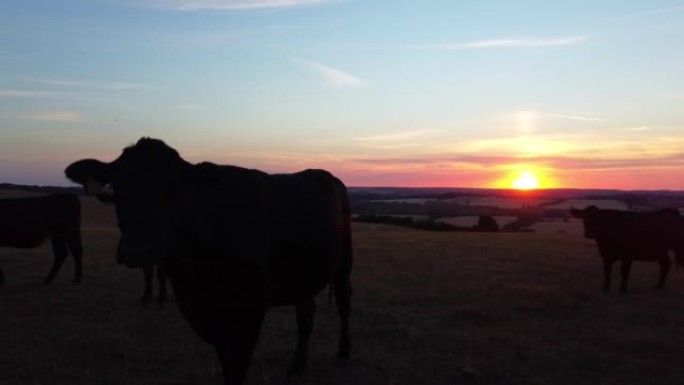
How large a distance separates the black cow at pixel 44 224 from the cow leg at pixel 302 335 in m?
9.15

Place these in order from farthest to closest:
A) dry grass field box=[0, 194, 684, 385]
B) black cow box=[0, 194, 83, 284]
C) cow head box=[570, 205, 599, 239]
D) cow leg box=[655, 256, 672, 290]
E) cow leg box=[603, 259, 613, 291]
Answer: cow head box=[570, 205, 599, 239], cow leg box=[655, 256, 672, 290], cow leg box=[603, 259, 613, 291], black cow box=[0, 194, 83, 284], dry grass field box=[0, 194, 684, 385]

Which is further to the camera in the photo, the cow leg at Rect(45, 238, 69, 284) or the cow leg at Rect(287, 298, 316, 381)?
the cow leg at Rect(45, 238, 69, 284)

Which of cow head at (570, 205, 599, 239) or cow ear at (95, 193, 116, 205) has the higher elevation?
cow ear at (95, 193, 116, 205)

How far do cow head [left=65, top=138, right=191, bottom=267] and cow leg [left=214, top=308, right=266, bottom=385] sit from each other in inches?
58.7

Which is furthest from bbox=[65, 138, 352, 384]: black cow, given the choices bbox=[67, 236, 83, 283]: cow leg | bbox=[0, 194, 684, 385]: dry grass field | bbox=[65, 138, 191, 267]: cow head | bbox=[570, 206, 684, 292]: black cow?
bbox=[570, 206, 684, 292]: black cow

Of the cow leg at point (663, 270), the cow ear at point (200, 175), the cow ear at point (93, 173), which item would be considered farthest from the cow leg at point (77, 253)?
the cow leg at point (663, 270)

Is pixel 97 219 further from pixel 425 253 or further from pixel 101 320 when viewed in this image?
pixel 101 320

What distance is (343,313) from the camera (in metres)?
9.06

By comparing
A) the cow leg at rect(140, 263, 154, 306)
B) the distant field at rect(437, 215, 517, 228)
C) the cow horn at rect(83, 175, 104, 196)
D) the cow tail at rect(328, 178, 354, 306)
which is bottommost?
the distant field at rect(437, 215, 517, 228)

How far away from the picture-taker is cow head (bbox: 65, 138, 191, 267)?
4.77m

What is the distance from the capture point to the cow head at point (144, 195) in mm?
4766

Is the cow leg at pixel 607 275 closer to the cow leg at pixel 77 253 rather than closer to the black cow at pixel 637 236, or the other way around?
the black cow at pixel 637 236

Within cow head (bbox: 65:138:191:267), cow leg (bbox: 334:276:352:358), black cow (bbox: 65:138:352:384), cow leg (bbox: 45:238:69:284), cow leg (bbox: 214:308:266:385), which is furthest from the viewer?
cow leg (bbox: 45:238:69:284)

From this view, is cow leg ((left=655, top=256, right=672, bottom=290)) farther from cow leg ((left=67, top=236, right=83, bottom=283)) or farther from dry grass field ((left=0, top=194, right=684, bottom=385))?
cow leg ((left=67, top=236, right=83, bottom=283))
